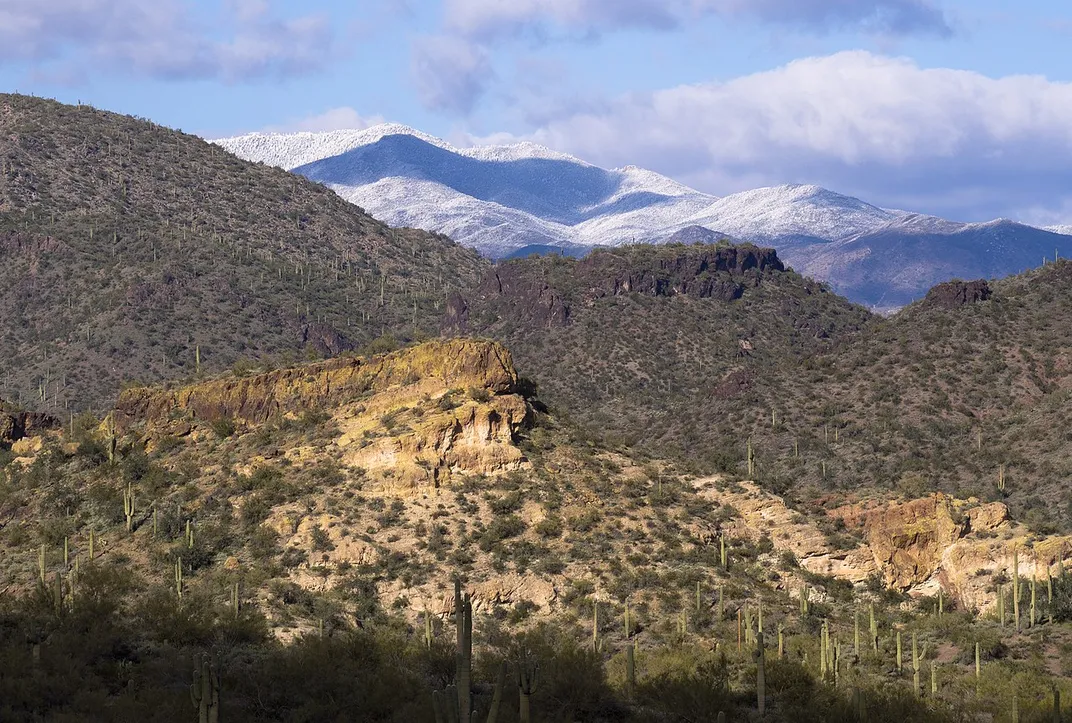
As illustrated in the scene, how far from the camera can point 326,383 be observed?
204 ft

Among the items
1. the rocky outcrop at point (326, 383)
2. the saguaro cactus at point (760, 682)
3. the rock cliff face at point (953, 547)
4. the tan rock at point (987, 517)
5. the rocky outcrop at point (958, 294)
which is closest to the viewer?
the saguaro cactus at point (760, 682)

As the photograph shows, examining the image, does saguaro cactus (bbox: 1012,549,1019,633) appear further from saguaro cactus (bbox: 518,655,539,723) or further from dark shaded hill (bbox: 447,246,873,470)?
dark shaded hill (bbox: 447,246,873,470)

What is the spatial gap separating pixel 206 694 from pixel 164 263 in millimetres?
117910

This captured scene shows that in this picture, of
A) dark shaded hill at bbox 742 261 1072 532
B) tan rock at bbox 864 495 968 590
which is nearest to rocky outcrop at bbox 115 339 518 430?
tan rock at bbox 864 495 968 590

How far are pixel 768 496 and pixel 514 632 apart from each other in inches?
556

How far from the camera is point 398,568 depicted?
52531 mm

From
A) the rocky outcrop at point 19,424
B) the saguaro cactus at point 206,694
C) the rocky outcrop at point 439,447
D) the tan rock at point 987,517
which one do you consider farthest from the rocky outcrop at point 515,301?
the saguaro cactus at point 206,694

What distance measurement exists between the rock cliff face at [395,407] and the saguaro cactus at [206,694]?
25.6 m

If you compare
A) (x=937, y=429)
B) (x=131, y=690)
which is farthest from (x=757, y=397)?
(x=131, y=690)

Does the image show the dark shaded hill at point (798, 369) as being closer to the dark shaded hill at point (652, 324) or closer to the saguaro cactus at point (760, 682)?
the dark shaded hill at point (652, 324)

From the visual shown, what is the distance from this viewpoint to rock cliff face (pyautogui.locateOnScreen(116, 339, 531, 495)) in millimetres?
56781

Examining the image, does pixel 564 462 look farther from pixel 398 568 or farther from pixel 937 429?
pixel 937 429

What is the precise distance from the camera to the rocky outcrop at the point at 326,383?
60000 millimetres

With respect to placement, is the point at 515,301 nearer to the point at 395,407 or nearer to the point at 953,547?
the point at 395,407
